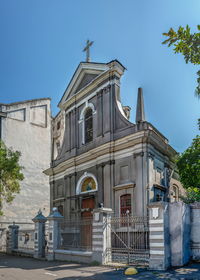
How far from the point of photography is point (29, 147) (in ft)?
106

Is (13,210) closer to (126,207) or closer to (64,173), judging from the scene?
(64,173)

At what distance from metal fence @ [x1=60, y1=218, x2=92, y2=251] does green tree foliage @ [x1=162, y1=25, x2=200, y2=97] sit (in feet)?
28.9

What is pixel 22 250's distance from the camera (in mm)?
20609

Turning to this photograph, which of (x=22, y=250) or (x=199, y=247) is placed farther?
(x=22, y=250)

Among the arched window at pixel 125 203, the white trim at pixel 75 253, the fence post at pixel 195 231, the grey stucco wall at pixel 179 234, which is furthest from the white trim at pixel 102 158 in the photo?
the white trim at pixel 75 253

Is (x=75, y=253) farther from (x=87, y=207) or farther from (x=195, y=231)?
(x=87, y=207)

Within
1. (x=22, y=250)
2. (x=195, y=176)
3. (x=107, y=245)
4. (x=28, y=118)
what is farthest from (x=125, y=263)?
(x=28, y=118)

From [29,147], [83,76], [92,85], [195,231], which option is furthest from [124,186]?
[29,147]

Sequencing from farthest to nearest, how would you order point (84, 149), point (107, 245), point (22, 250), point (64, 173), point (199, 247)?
point (64, 173), point (84, 149), point (22, 250), point (107, 245), point (199, 247)

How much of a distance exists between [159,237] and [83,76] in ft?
51.1

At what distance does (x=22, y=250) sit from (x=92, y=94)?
37.8ft

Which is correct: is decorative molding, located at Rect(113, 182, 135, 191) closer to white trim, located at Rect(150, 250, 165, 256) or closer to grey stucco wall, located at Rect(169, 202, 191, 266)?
grey stucco wall, located at Rect(169, 202, 191, 266)

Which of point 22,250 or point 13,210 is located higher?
point 13,210

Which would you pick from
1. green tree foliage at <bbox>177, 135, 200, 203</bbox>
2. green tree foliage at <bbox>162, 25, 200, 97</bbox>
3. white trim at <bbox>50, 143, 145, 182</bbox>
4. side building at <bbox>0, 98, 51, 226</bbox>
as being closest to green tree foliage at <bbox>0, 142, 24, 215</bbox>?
white trim at <bbox>50, 143, 145, 182</bbox>
